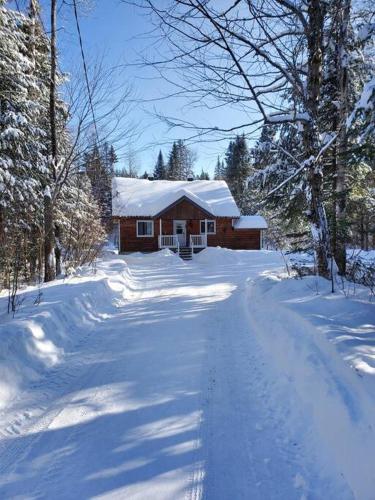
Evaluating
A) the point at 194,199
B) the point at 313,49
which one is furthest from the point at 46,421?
the point at 194,199

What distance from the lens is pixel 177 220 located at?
2727 centimetres

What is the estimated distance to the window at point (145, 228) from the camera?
87.1 ft

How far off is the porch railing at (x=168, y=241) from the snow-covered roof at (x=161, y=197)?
1862 millimetres

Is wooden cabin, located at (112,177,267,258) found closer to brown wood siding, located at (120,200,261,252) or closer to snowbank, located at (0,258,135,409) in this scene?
brown wood siding, located at (120,200,261,252)

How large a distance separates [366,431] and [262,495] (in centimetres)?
85

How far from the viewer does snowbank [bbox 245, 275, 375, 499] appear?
8.10 ft

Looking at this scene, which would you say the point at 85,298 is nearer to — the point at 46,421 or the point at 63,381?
the point at 63,381

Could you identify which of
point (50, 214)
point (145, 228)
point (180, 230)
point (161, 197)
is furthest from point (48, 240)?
point (180, 230)

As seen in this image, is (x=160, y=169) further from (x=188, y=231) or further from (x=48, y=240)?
(x=48, y=240)

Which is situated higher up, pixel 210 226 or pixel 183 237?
pixel 210 226

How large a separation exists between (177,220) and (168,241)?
7.01 feet

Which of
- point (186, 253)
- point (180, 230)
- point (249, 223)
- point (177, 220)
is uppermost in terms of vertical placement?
point (177, 220)

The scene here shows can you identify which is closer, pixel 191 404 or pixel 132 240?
pixel 191 404

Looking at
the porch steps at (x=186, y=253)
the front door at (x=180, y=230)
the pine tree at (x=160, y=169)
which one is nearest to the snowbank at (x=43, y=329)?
the porch steps at (x=186, y=253)
